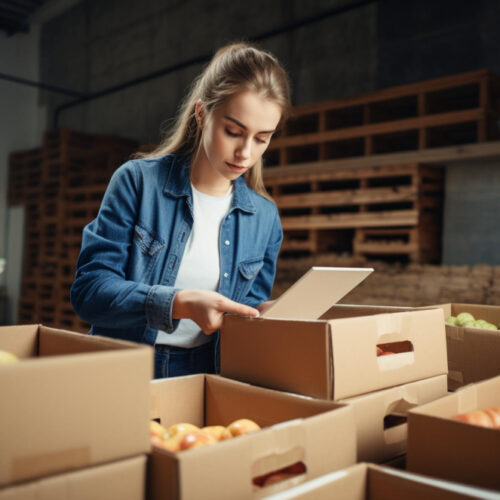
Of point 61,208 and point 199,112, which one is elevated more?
point 61,208

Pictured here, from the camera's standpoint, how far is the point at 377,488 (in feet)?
3.21

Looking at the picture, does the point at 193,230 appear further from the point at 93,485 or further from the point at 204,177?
the point at 93,485

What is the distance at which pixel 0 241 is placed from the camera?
367 inches

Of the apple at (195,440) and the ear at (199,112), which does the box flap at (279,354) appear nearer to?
the apple at (195,440)

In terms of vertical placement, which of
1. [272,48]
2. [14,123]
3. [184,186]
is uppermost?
[272,48]

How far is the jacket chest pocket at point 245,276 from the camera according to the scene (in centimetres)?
199

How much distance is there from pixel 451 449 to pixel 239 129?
105cm

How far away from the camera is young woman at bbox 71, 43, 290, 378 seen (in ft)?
Result: 5.05

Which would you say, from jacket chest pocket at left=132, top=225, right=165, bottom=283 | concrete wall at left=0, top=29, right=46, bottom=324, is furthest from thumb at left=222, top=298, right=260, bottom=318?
concrete wall at left=0, top=29, right=46, bottom=324

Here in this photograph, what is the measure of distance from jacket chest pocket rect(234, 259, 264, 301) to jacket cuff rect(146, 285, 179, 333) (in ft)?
1.74

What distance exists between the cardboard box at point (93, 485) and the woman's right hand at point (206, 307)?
550 mm

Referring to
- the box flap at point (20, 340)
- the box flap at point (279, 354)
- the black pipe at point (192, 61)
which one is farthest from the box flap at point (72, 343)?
the black pipe at point (192, 61)

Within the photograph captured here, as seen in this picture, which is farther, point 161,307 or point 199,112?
point 199,112

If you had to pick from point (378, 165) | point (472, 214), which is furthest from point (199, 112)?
point (472, 214)
